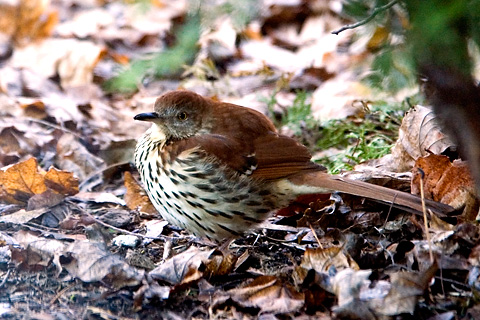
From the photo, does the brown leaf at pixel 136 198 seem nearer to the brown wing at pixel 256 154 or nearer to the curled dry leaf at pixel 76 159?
the curled dry leaf at pixel 76 159

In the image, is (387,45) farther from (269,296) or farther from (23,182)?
(23,182)

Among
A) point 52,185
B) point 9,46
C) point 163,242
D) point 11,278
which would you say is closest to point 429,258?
point 163,242

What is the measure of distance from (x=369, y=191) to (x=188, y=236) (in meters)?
1.21

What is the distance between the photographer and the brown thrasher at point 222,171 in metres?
3.94

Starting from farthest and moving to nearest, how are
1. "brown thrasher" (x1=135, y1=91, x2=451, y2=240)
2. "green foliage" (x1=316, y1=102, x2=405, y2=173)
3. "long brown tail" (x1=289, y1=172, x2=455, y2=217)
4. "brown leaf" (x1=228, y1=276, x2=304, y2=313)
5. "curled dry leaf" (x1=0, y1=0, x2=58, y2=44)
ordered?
"curled dry leaf" (x1=0, y1=0, x2=58, y2=44) → "green foliage" (x1=316, y1=102, x2=405, y2=173) → "brown thrasher" (x1=135, y1=91, x2=451, y2=240) → "long brown tail" (x1=289, y1=172, x2=455, y2=217) → "brown leaf" (x1=228, y1=276, x2=304, y2=313)

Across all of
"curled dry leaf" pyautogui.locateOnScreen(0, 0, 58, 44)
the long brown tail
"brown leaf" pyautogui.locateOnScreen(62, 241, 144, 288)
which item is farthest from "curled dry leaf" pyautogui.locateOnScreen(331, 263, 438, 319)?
"curled dry leaf" pyautogui.locateOnScreen(0, 0, 58, 44)

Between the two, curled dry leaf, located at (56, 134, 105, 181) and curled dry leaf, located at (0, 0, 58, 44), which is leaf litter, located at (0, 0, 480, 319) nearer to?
curled dry leaf, located at (56, 134, 105, 181)

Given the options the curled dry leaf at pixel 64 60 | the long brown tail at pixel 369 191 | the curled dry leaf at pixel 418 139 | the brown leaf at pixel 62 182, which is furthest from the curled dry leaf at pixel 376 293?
the curled dry leaf at pixel 64 60

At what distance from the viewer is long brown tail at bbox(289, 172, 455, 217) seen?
3.63 m

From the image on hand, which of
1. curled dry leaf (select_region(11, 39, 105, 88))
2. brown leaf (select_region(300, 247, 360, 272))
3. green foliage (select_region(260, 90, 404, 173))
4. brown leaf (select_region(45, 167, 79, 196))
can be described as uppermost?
brown leaf (select_region(300, 247, 360, 272))

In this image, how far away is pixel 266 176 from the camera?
4062 mm

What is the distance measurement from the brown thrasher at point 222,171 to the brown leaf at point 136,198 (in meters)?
0.57

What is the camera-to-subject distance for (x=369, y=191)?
383 cm

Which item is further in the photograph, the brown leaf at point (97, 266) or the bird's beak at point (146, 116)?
the bird's beak at point (146, 116)
